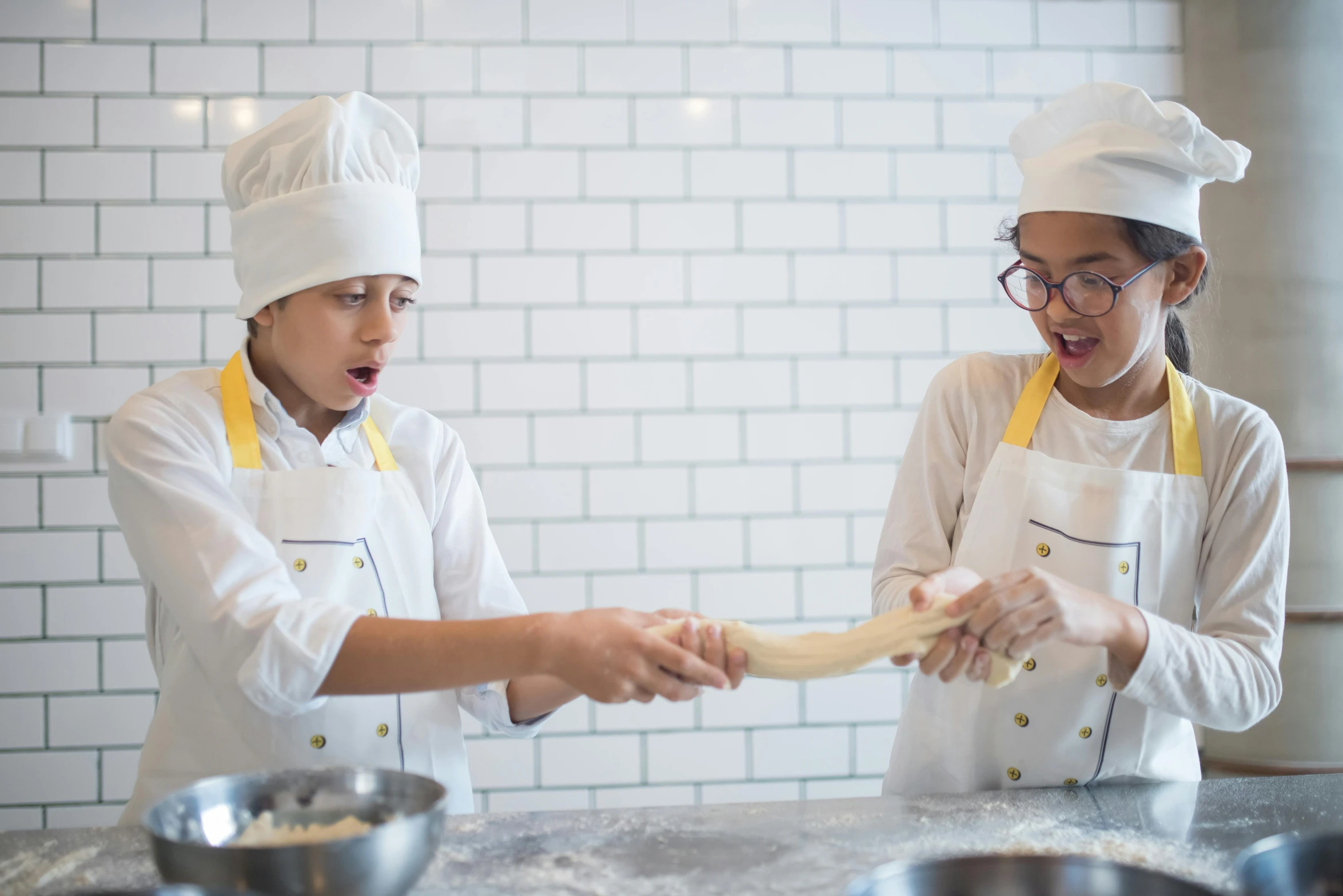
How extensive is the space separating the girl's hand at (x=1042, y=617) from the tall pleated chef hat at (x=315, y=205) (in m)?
0.94

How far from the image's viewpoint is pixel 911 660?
1469 millimetres

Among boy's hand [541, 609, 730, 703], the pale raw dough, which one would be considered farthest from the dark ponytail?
the pale raw dough

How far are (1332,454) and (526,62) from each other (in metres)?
2.27

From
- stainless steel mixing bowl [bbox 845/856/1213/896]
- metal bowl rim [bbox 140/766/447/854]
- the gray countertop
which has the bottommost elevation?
the gray countertop

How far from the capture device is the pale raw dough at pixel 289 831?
3.77 feet

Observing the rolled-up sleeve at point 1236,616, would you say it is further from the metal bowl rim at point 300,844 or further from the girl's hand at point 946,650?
the metal bowl rim at point 300,844

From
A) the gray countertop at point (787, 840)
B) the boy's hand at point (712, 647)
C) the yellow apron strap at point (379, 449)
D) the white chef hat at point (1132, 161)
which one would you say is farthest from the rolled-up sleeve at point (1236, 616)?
the yellow apron strap at point (379, 449)

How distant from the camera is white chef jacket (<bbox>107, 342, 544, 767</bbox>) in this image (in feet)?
4.25

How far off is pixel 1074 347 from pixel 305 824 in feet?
4.03

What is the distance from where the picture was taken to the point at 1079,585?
161 centimetres

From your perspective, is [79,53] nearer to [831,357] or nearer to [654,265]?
[654,265]

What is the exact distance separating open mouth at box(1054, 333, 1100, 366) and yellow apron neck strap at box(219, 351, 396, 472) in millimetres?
1190

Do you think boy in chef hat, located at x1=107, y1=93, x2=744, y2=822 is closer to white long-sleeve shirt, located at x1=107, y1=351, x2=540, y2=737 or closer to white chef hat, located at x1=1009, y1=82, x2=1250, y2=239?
white long-sleeve shirt, located at x1=107, y1=351, x2=540, y2=737

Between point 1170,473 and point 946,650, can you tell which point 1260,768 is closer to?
point 1170,473
